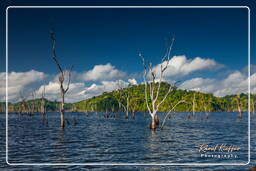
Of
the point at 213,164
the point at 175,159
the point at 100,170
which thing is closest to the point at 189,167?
the point at 213,164

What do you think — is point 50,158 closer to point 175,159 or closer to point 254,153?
point 175,159

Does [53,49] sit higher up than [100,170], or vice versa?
[53,49]

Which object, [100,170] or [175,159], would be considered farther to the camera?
[175,159]

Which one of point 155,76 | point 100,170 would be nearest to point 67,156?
point 100,170

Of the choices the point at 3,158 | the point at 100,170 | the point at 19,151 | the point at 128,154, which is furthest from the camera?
the point at 19,151

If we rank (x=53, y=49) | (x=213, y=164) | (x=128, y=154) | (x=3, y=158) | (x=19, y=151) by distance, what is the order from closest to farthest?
1. (x=213, y=164)
2. (x=3, y=158)
3. (x=128, y=154)
4. (x=19, y=151)
5. (x=53, y=49)

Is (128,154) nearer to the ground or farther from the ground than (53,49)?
nearer to the ground

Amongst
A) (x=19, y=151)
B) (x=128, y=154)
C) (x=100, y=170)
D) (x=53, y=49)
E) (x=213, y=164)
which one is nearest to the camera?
(x=100, y=170)

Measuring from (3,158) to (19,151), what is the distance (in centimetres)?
450

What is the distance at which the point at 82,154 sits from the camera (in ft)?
78.9

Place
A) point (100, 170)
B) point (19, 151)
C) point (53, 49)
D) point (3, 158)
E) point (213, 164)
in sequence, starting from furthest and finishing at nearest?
point (53, 49)
point (19, 151)
point (3, 158)
point (213, 164)
point (100, 170)

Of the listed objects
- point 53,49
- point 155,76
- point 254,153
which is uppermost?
point 53,49

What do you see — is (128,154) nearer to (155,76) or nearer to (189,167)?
(189,167)

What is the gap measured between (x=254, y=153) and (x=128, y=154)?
10.3 metres
